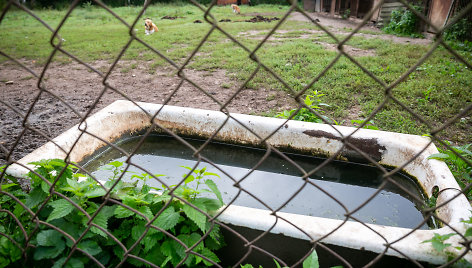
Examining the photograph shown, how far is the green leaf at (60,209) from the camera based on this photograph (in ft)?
3.60

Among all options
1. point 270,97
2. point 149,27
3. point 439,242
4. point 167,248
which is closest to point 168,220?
point 167,248

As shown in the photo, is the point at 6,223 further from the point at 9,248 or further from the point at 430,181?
the point at 430,181

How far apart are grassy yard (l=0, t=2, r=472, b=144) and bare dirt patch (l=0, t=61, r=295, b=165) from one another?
25cm

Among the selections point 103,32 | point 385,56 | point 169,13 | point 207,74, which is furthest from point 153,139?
point 169,13

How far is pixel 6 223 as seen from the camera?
4.18 feet

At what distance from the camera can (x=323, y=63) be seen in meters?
4.79

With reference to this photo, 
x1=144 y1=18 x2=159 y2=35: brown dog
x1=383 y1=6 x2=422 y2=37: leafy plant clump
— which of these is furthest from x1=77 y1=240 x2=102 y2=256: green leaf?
x1=383 y1=6 x2=422 y2=37: leafy plant clump

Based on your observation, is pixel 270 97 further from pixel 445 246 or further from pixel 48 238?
pixel 48 238

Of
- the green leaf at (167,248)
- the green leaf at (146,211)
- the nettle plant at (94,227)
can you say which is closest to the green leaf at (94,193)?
the nettle plant at (94,227)

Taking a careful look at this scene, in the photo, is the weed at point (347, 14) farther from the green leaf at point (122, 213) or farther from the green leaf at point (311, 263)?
the green leaf at point (122, 213)

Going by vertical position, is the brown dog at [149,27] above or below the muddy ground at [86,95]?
above

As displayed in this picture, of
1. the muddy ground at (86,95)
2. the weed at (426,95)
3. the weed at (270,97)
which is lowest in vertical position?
the muddy ground at (86,95)

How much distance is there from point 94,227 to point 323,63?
14.1 ft

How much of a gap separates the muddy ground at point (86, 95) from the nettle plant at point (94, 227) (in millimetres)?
1522
